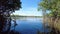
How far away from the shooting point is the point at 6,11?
44.5 ft

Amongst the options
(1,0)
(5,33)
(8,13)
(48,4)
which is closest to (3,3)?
(1,0)

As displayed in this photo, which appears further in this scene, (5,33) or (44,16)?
(44,16)

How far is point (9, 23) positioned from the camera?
14086 millimetres

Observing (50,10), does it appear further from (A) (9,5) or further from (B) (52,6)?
(A) (9,5)

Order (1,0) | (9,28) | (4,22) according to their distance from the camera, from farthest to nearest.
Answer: (9,28), (4,22), (1,0)

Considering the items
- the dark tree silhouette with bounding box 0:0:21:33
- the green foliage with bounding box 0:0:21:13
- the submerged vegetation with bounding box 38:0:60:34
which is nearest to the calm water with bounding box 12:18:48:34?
the submerged vegetation with bounding box 38:0:60:34

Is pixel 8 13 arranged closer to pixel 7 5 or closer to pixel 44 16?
pixel 7 5

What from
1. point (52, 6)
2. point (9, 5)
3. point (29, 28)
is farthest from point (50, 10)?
point (9, 5)

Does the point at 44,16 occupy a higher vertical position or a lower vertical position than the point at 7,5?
lower

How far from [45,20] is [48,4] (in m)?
2.85

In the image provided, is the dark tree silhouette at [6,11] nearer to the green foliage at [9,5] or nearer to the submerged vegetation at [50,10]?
the green foliage at [9,5]

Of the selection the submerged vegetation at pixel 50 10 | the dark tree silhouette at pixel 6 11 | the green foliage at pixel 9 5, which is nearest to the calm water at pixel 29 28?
the submerged vegetation at pixel 50 10

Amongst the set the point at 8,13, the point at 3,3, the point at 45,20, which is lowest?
the point at 45,20

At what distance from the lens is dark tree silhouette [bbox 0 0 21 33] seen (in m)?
13.0
